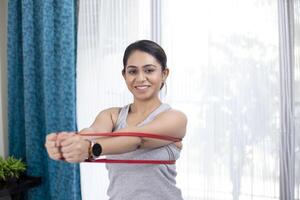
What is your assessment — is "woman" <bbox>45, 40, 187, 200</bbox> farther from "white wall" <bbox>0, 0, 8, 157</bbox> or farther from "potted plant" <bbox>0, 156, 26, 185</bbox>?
"white wall" <bbox>0, 0, 8, 157</bbox>

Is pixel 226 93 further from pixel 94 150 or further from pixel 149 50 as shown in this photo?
pixel 94 150

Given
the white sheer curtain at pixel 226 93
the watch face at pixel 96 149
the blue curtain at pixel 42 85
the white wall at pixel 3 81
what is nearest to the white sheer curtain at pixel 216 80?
the white sheer curtain at pixel 226 93

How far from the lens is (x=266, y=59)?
1812 millimetres

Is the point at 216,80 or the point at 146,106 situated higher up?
the point at 216,80

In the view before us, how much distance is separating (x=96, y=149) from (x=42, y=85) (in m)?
1.44

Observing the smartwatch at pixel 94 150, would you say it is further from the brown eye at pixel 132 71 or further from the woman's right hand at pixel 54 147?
the brown eye at pixel 132 71

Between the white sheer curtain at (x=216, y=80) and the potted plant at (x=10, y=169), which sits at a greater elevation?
the white sheer curtain at (x=216, y=80)

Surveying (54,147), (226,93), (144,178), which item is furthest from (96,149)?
(226,93)

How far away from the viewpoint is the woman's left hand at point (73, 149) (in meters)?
0.89

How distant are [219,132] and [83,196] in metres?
1.01

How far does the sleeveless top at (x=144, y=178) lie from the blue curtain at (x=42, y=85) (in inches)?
43.0

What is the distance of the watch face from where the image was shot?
93 cm

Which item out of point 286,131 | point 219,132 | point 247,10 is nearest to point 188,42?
point 247,10

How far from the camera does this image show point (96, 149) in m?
0.93
